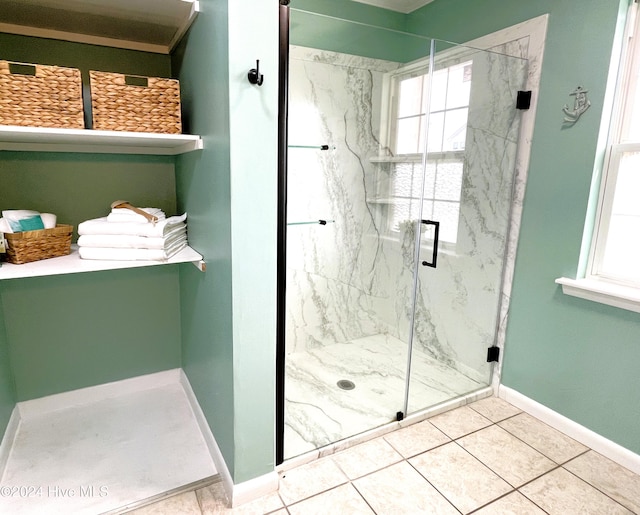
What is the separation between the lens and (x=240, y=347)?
1.45m

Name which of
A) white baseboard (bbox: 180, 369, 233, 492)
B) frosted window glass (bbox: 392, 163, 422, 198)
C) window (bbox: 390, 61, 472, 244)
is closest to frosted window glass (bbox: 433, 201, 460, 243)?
window (bbox: 390, 61, 472, 244)

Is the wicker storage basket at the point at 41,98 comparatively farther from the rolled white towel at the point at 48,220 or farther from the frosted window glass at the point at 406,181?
the frosted window glass at the point at 406,181

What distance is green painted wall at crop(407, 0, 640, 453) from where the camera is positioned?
5.90 ft

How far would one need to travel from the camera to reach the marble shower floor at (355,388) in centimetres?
202

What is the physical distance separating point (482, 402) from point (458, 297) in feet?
2.06

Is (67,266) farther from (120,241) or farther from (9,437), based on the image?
(9,437)

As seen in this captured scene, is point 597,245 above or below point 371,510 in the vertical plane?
above

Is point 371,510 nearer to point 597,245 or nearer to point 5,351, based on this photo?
point 597,245

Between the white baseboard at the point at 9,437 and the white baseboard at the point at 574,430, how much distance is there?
2522 millimetres

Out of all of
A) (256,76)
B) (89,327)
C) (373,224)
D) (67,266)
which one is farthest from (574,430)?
(89,327)

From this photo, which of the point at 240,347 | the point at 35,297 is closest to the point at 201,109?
the point at 240,347

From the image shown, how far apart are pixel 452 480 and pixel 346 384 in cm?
87

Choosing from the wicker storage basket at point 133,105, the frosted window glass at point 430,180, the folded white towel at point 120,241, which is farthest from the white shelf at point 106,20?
the frosted window glass at point 430,180

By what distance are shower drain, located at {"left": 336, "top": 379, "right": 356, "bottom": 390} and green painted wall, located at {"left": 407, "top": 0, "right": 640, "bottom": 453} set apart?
3.02ft
